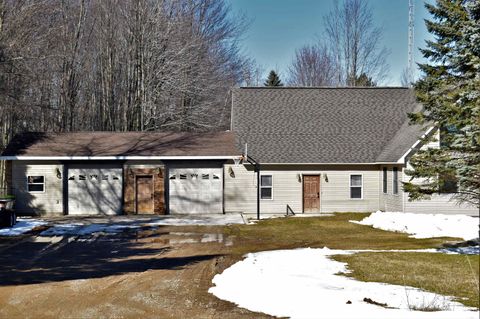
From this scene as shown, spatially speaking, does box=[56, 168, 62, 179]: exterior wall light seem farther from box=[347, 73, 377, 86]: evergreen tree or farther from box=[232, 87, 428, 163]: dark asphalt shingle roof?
box=[347, 73, 377, 86]: evergreen tree

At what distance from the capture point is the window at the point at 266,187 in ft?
91.9

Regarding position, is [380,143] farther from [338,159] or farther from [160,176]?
[160,176]

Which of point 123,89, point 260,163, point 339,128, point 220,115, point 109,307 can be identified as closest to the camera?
point 109,307

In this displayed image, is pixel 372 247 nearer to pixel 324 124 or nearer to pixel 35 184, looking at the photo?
pixel 324 124

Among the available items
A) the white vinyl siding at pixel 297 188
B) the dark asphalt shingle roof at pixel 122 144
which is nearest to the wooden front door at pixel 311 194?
the white vinyl siding at pixel 297 188

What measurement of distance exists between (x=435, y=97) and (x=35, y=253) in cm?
1225

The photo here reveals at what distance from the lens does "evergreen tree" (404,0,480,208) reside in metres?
13.1

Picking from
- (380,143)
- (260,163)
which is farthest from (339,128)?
(260,163)

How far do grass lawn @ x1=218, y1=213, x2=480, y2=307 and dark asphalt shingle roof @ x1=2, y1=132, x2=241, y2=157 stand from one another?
6023 mm

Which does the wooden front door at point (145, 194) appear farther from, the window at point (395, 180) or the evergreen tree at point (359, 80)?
the evergreen tree at point (359, 80)

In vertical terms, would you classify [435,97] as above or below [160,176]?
above

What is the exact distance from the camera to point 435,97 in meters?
14.8

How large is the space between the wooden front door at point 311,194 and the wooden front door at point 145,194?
796cm

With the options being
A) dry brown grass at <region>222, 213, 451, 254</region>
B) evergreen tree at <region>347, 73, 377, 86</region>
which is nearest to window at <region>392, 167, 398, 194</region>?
dry brown grass at <region>222, 213, 451, 254</region>
